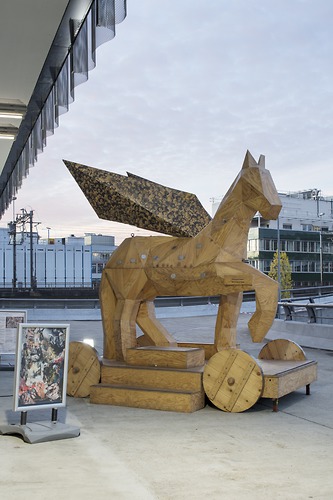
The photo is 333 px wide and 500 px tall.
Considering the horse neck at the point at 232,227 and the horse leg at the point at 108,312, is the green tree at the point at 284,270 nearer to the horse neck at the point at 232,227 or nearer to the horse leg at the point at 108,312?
the horse leg at the point at 108,312

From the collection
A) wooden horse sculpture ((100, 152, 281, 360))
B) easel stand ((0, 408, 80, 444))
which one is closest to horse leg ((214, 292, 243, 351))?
wooden horse sculpture ((100, 152, 281, 360))

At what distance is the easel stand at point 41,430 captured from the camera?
6410 mm

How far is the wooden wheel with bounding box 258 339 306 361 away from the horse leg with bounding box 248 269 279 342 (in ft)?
3.60

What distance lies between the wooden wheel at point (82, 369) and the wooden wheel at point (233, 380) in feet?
5.20

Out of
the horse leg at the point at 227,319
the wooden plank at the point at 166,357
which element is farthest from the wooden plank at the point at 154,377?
the horse leg at the point at 227,319

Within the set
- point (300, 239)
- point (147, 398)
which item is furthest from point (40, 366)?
point (300, 239)

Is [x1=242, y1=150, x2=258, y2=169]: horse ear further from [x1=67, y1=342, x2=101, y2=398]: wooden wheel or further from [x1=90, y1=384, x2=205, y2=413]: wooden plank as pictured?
[x1=67, y1=342, x2=101, y2=398]: wooden wheel

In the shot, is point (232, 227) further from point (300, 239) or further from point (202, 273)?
point (300, 239)

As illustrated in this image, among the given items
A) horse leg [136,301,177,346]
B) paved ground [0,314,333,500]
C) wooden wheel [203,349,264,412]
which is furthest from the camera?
horse leg [136,301,177,346]

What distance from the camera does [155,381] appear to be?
8.34m

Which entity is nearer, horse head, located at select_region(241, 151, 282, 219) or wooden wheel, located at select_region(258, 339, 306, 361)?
horse head, located at select_region(241, 151, 282, 219)

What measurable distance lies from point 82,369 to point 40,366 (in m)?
2.25

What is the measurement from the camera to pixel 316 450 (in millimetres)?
6211

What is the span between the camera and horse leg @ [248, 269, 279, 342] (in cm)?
852
